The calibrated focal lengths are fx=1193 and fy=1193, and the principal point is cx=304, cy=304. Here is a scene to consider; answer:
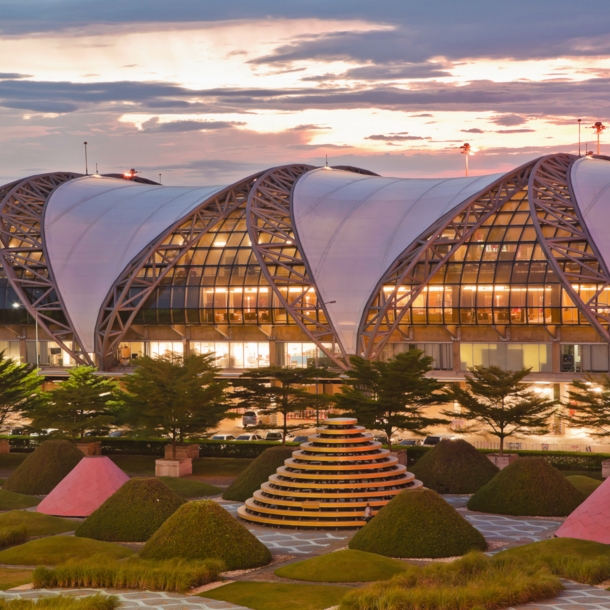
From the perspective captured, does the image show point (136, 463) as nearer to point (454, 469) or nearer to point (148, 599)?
point (454, 469)

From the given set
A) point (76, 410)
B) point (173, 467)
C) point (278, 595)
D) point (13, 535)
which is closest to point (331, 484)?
point (13, 535)

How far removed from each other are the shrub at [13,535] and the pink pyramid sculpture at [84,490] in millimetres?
6860

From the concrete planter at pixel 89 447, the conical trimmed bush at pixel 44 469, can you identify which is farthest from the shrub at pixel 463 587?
the concrete planter at pixel 89 447

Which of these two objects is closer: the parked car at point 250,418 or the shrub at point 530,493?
the shrub at point 530,493

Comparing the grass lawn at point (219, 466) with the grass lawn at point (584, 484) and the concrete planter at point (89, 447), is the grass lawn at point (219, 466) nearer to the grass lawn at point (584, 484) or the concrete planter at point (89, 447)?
the concrete planter at point (89, 447)

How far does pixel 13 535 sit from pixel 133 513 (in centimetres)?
572

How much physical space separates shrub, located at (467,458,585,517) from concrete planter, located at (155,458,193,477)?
83.0ft

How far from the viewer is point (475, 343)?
11306 cm

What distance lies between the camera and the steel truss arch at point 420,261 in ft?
358

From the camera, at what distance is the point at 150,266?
12125 cm

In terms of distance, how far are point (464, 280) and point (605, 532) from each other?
6077cm

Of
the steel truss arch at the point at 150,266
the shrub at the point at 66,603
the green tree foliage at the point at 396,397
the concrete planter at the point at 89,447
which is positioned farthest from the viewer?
the steel truss arch at the point at 150,266

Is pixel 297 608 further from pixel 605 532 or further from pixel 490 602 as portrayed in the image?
pixel 605 532

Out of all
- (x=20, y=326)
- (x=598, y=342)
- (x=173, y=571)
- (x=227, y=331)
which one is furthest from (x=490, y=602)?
(x=20, y=326)
